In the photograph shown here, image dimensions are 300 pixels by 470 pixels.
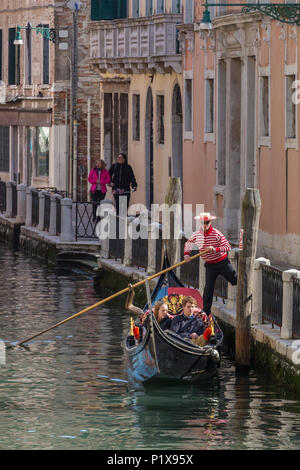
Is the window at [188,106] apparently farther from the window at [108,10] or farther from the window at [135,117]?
the window at [108,10]

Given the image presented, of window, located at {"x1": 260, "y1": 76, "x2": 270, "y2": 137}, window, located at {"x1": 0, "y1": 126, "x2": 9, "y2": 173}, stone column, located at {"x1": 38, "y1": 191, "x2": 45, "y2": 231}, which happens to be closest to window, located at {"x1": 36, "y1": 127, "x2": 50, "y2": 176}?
window, located at {"x1": 0, "y1": 126, "x2": 9, "y2": 173}

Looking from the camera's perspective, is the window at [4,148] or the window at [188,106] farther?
the window at [4,148]

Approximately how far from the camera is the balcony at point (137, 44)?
1252 inches

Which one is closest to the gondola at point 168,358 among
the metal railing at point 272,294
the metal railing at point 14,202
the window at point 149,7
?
the metal railing at point 272,294

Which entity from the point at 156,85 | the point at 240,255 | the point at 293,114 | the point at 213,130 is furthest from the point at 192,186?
the point at 240,255

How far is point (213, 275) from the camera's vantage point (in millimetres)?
19531

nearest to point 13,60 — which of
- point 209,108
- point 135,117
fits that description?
point 135,117

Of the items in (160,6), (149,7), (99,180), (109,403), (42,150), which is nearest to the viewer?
(109,403)

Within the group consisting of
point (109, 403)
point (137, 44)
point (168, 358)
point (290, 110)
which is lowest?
point (109, 403)

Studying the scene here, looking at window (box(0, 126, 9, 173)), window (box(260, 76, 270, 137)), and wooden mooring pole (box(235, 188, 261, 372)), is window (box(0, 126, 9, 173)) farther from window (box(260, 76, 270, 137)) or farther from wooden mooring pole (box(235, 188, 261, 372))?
wooden mooring pole (box(235, 188, 261, 372))

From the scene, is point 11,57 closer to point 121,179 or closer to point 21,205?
point 21,205

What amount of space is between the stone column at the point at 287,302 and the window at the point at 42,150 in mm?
25659

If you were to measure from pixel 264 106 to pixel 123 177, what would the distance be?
5.84 metres

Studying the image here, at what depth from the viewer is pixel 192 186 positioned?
31.0 metres
